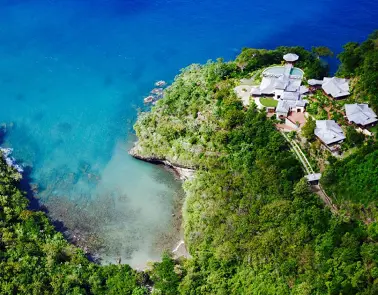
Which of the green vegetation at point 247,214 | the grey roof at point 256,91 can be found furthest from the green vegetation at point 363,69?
the green vegetation at point 247,214

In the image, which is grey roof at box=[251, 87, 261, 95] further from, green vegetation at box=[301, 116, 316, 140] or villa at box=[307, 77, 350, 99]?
green vegetation at box=[301, 116, 316, 140]

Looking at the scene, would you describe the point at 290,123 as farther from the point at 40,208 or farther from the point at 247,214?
the point at 40,208

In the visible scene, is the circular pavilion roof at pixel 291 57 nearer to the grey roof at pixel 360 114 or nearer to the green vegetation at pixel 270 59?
the green vegetation at pixel 270 59

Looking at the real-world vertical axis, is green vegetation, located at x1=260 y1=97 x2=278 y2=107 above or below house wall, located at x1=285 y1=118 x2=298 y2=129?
above

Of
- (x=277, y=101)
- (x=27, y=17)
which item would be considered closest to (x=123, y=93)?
(x=277, y=101)

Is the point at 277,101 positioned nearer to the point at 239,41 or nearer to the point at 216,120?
the point at 216,120

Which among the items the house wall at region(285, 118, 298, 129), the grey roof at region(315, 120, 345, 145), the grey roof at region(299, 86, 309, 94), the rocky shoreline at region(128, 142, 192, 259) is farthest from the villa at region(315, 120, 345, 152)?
the rocky shoreline at region(128, 142, 192, 259)
